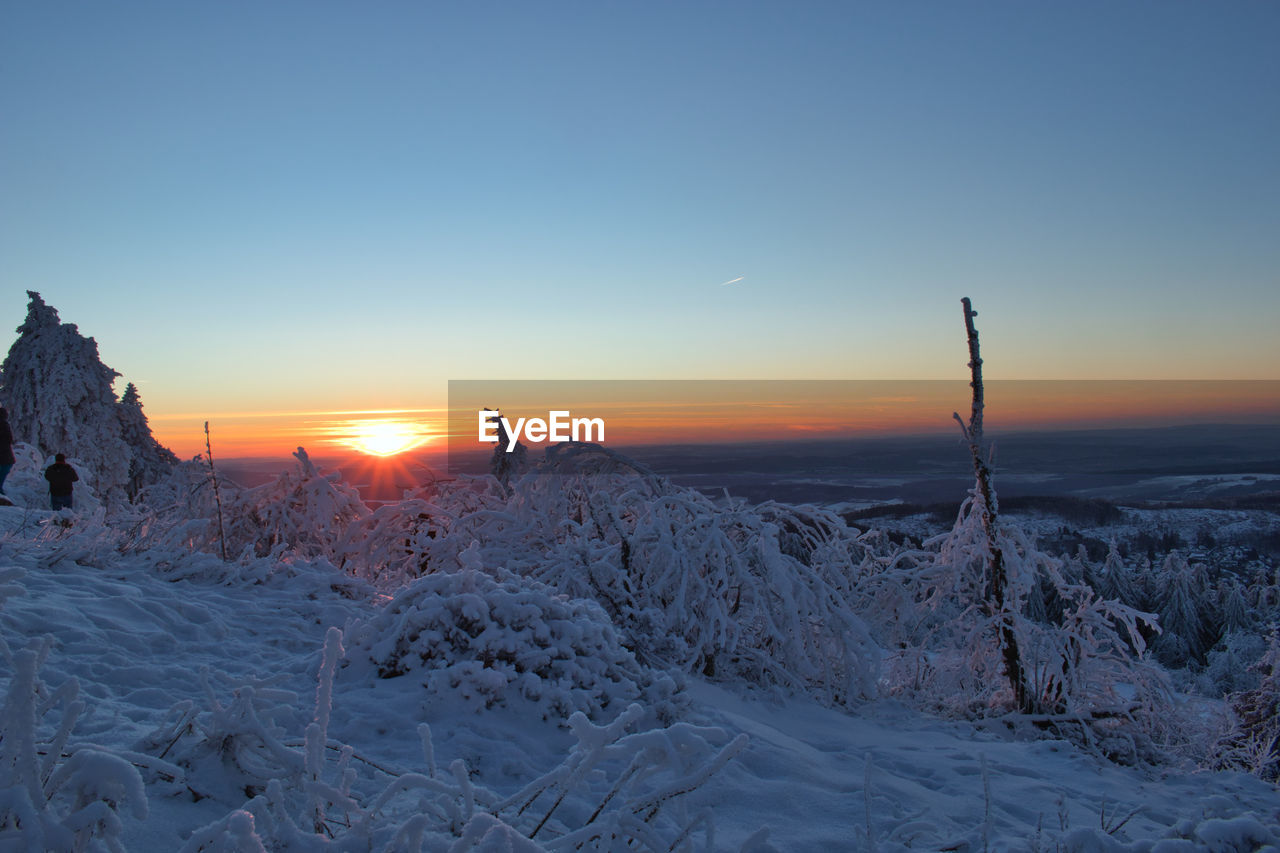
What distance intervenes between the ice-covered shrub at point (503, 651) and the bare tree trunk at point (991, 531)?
6022 millimetres

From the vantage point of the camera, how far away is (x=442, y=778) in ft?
11.2

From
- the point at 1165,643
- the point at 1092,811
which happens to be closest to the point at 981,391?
the point at 1092,811

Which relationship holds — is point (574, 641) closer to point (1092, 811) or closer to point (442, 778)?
point (442, 778)

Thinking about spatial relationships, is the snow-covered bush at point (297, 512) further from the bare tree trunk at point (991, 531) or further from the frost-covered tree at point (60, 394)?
the frost-covered tree at point (60, 394)

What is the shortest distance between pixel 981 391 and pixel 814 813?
695 cm

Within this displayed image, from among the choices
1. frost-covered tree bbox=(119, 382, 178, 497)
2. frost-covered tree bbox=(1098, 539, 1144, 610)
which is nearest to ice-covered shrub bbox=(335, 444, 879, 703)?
frost-covered tree bbox=(119, 382, 178, 497)

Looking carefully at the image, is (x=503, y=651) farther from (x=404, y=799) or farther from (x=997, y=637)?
(x=997, y=637)

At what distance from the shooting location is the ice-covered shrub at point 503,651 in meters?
4.46

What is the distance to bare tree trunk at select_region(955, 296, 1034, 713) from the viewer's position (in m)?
9.09

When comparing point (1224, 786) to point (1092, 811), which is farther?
point (1224, 786)

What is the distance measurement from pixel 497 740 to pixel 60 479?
12.3 meters

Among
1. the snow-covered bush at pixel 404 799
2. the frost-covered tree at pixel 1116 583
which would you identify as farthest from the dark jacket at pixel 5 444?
the frost-covered tree at pixel 1116 583

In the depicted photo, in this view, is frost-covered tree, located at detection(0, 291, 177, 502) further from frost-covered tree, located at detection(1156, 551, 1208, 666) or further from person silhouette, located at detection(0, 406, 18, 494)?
frost-covered tree, located at detection(1156, 551, 1208, 666)

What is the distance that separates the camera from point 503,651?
4766mm
